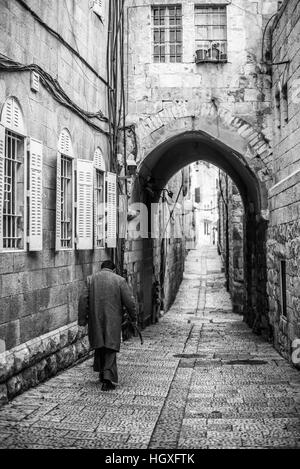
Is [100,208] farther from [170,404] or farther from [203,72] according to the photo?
[170,404]

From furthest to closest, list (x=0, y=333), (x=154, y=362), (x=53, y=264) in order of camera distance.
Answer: (x=154, y=362)
(x=53, y=264)
(x=0, y=333)

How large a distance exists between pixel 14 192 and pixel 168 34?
21.2 feet

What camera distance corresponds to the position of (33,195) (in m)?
6.57

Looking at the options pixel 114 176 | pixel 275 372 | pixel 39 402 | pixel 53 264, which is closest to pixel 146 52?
pixel 114 176

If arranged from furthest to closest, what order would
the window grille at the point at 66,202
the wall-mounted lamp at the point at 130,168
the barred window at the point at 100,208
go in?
the wall-mounted lamp at the point at 130,168
the barred window at the point at 100,208
the window grille at the point at 66,202

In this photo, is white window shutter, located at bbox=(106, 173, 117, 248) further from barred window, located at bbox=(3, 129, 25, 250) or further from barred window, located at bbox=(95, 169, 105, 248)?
barred window, located at bbox=(3, 129, 25, 250)

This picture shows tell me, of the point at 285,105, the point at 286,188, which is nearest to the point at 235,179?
the point at 285,105

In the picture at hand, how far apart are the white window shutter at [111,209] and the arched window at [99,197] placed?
0.13 metres

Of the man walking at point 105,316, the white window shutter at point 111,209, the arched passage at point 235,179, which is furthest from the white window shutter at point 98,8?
the man walking at point 105,316

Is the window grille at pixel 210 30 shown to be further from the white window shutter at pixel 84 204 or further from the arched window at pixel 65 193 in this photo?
the arched window at pixel 65 193

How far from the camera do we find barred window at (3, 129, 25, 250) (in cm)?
615

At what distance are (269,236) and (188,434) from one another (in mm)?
6439

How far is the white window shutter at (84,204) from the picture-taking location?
8.26m

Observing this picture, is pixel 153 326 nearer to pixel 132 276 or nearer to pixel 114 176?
pixel 132 276
